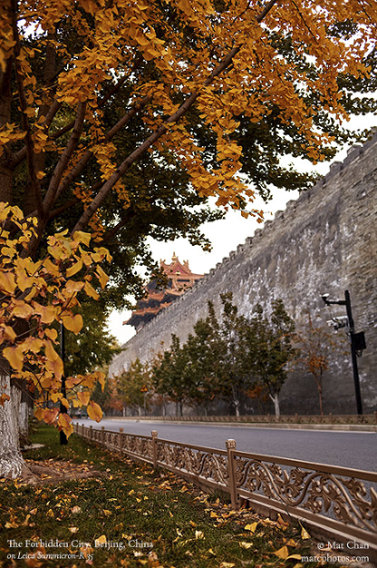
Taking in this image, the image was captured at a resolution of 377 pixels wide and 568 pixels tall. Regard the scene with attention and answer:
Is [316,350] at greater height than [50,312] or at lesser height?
greater

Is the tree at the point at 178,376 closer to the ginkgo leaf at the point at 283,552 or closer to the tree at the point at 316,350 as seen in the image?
the tree at the point at 316,350

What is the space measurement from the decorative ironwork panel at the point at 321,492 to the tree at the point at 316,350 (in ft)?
63.4

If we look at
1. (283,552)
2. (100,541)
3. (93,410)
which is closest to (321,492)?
(283,552)

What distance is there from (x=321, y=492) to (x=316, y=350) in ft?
70.6

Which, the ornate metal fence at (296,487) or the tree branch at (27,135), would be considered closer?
the ornate metal fence at (296,487)

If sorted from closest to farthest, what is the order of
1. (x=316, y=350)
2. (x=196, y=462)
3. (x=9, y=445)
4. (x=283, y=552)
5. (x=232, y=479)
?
(x=283, y=552) < (x=232, y=479) < (x=196, y=462) < (x=9, y=445) < (x=316, y=350)

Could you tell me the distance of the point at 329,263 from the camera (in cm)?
2617

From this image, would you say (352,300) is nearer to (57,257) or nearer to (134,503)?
(134,503)

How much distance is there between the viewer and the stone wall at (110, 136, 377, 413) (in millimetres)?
22672

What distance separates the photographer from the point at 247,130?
9.95m

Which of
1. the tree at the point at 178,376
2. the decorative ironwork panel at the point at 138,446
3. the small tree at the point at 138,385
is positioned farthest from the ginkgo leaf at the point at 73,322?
the small tree at the point at 138,385

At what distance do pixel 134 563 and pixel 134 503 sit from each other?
2.27 metres

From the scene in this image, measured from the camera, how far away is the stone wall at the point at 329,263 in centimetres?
2267

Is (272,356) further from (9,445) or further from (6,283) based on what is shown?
(6,283)
